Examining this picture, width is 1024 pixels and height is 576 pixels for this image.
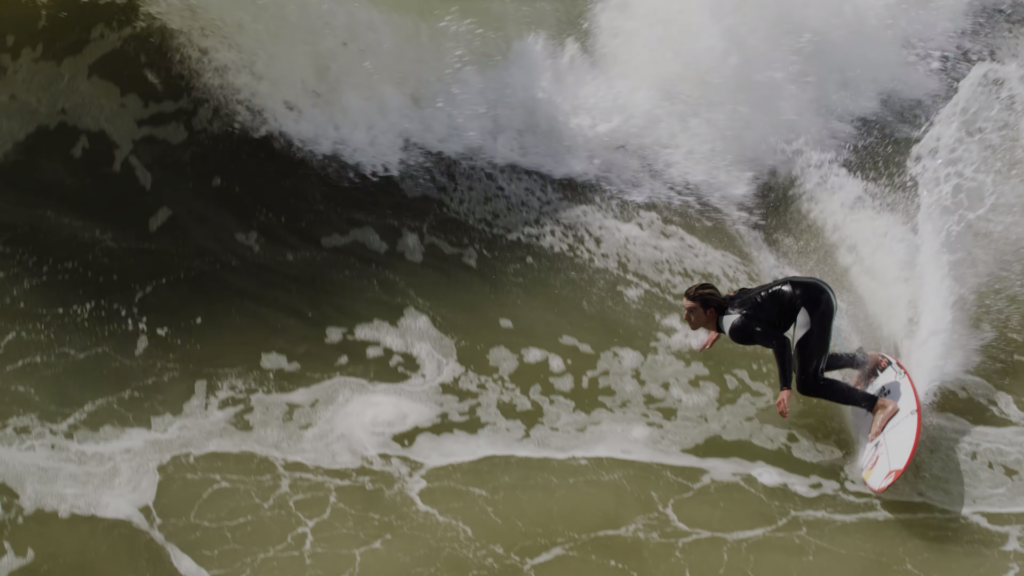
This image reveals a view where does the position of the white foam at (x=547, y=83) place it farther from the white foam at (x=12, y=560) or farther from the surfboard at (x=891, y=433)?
the white foam at (x=12, y=560)

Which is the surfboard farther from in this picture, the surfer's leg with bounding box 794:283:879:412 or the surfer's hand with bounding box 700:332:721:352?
the surfer's hand with bounding box 700:332:721:352

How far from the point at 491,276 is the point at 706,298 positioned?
125 cm

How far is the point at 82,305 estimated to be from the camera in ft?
11.2

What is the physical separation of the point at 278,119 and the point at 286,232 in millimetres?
772

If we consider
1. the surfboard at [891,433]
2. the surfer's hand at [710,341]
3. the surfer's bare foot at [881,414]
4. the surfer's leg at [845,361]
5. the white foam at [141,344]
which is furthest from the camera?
the white foam at [141,344]

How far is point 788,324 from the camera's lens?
2.90 metres

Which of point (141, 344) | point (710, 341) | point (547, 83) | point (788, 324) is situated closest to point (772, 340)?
point (788, 324)

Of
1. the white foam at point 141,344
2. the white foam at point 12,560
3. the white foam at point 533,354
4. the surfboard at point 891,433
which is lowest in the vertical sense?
the white foam at point 12,560

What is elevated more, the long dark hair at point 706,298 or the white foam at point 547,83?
the white foam at point 547,83

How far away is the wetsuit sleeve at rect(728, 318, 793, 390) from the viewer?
2789 millimetres

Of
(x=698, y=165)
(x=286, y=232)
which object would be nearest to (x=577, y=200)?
(x=698, y=165)

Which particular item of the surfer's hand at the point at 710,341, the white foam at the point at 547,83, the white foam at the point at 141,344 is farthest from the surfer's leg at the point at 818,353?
the white foam at the point at 141,344

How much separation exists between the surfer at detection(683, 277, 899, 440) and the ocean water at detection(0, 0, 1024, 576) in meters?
0.26

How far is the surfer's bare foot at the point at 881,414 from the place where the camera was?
2877mm
